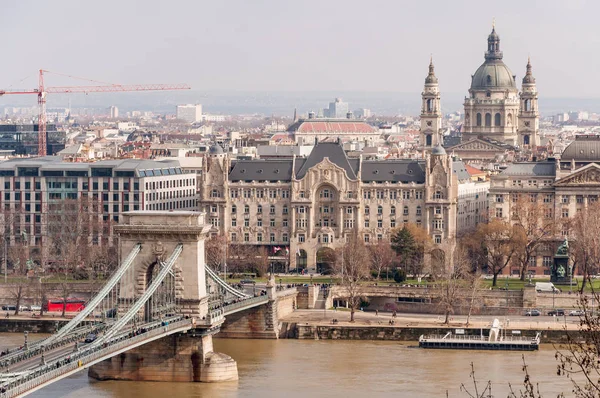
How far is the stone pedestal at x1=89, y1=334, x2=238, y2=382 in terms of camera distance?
78188mm

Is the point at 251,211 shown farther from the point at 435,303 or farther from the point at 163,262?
the point at 163,262

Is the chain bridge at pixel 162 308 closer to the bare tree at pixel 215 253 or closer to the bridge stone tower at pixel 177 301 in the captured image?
the bridge stone tower at pixel 177 301

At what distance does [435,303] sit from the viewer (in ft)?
339

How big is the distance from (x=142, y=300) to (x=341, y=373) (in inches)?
385

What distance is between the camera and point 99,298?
7456 cm

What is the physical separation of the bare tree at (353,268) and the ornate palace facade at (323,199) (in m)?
2.37

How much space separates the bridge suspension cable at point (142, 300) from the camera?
2825 inches

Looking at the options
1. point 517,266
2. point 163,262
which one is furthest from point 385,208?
point 163,262

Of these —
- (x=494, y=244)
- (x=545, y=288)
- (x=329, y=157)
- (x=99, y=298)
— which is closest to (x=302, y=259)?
(x=329, y=157)

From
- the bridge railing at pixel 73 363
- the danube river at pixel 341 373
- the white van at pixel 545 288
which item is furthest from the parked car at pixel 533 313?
→ the bridge railing at pixel 73 363

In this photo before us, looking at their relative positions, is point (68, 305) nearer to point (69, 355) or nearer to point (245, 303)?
point (245, 303)

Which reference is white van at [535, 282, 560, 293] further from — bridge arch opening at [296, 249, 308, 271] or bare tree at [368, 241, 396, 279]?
bridge arch opening at [296, 249, 308, 271]

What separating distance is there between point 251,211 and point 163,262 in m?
45.3

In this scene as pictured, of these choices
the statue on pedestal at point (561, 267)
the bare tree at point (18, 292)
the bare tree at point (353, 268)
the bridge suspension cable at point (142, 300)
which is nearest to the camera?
the bridge suspension cable at point (142, 300)
